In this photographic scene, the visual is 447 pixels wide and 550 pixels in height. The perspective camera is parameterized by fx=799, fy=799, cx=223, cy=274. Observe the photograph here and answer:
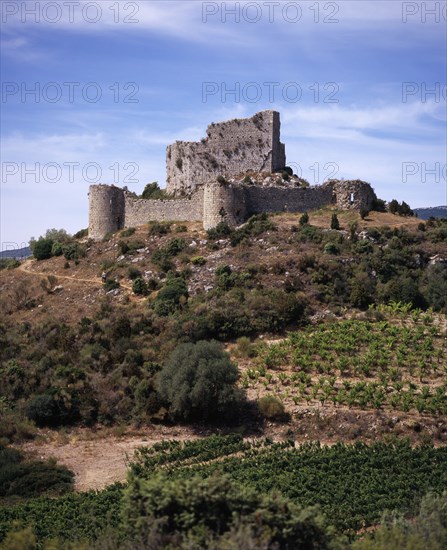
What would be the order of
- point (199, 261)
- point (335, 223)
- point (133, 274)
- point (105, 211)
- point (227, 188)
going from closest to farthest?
point (199, 261), point (133, 274), point (335, 223), point (227, 188), point (105, 211)

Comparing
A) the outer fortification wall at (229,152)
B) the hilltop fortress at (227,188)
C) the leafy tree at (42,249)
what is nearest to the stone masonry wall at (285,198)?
the hilltop fortress at (227,188)

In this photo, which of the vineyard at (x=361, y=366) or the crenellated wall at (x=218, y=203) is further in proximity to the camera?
the crenellated wall at (x=218, y=203)

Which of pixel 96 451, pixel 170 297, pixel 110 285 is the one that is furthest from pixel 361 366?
pixel 110 285

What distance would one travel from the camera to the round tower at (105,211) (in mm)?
48106

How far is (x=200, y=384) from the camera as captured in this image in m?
29.1

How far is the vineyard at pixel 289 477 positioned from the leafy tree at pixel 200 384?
172 centimetres

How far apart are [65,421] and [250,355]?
8.09m

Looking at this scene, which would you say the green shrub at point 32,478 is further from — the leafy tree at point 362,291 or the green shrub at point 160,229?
the green shrub at point 160,229

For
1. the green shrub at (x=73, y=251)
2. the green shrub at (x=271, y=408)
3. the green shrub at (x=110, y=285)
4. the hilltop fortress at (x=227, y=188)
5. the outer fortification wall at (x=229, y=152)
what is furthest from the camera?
the outer fortification wall at (x=229, y=152)

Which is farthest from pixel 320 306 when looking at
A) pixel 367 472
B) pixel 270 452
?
pixel 367 472

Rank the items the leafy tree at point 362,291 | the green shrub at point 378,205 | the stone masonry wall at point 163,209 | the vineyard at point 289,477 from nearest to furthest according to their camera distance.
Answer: the vineyard at point 289,477 < the leafy tree at point 362,291 < the stone masonry wall at point 163,209 < the green shrub at point 378,205

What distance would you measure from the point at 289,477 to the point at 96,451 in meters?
8.43

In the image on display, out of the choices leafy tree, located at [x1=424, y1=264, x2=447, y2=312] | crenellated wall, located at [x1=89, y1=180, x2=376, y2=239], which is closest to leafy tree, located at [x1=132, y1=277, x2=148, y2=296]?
crenellated wall, located at [x1=89, y1=180, x2=376, y2=239]

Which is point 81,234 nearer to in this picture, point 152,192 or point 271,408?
point 152,192
